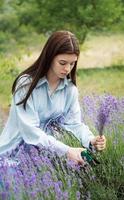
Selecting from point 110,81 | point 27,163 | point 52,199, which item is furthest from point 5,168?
point 110,81

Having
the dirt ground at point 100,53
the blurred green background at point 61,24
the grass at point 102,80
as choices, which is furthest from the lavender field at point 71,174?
the dirt ground at point 100,53

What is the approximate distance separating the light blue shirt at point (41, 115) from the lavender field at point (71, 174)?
0.07m

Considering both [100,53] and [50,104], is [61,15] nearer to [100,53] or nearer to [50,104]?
[100,53]

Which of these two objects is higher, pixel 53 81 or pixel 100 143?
pixel 53 81

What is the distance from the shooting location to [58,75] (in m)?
2.70

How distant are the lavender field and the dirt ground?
630cm

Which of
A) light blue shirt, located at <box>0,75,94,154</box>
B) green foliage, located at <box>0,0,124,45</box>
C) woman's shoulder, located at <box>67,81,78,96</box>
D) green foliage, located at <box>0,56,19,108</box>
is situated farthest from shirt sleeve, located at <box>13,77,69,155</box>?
green foliage, located at <box>0,0,124,45</box>

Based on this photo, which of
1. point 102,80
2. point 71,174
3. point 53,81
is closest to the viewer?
point 71,174

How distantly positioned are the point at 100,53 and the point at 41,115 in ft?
26.7

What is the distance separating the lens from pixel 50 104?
9.27ft

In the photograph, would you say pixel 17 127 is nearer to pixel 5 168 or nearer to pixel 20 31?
pixel 5 168

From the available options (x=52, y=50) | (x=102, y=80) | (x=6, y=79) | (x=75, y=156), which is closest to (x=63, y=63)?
(x=52, y=50)

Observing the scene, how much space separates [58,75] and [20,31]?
23.7ft

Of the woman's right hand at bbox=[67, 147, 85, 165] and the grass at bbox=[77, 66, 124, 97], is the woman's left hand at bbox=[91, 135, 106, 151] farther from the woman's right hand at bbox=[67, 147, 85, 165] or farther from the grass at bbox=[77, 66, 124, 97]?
the grass at bbox=[77, 66, 124, 97]
